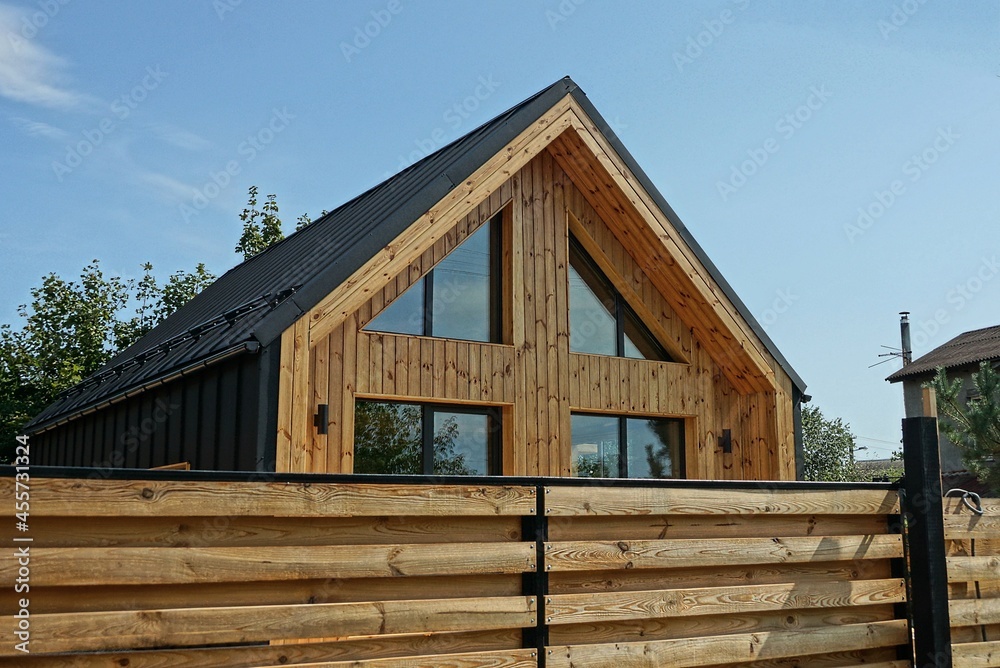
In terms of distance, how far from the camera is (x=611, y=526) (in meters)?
4.55

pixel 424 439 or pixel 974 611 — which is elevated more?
pixel 424 439

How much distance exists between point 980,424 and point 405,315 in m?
9.03

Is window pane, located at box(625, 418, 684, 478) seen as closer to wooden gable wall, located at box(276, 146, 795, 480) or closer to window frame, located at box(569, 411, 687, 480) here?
window frame, located at box(569, 411, 687, 480)

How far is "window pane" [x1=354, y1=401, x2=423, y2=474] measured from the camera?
26.4ft

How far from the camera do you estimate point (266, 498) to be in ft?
12.4
